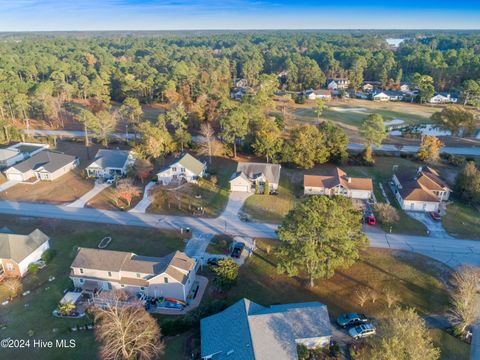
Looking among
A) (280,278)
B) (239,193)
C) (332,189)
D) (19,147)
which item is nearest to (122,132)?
(19,147)

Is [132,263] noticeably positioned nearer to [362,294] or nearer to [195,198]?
[195,198]

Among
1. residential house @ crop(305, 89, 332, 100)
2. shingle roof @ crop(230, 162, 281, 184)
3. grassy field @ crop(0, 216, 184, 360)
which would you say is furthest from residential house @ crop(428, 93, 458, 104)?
grassy field @ crop(0, 216, 184, 360)

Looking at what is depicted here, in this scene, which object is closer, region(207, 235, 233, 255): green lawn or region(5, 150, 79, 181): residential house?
region(207, 235, 233, 255): green lawn

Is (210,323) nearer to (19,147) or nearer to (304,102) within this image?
(19,147)

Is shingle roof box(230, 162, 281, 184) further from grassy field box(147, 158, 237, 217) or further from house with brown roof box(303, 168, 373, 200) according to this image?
house with brown roof box(303, 168, 373, 200)

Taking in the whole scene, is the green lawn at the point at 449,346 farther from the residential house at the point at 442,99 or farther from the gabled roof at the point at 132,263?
the residential house at the point at 442,99

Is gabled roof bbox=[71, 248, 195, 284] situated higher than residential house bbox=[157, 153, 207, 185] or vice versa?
residential house bbox=[157, 153, 207, 185]

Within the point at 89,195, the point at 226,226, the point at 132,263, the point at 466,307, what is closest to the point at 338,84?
the point at 226,226
